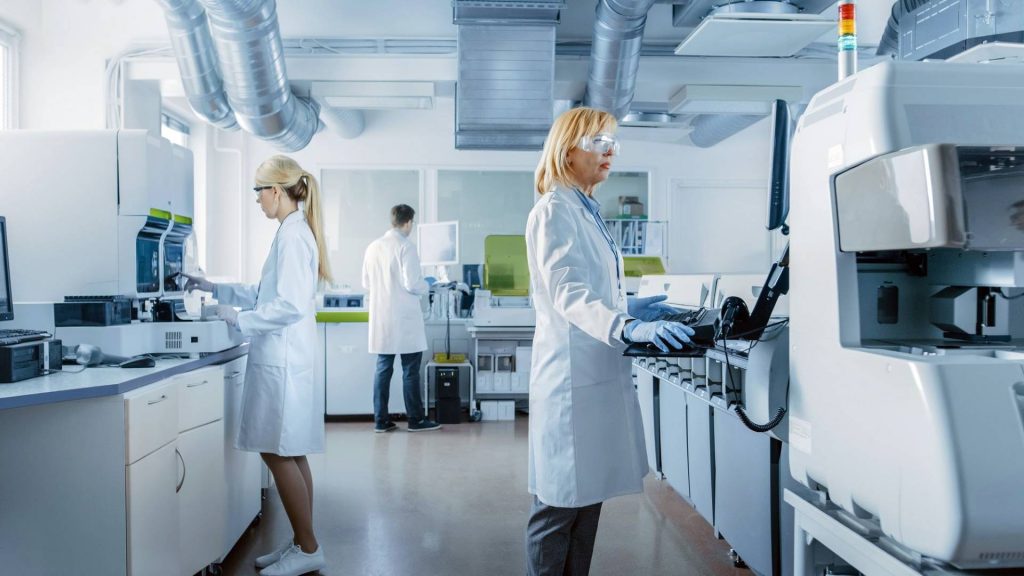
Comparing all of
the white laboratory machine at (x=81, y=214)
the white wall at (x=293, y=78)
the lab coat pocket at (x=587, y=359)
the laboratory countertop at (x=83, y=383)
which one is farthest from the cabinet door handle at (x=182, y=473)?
the white wall at (x=293, y=78)

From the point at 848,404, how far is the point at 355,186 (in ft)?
19.8

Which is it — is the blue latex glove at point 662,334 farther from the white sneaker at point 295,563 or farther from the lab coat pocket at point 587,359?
the white sneaker at point 295,563

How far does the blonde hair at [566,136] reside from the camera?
1810mm

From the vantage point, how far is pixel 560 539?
1809 mm

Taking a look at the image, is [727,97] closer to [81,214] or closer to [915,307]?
[915,307]

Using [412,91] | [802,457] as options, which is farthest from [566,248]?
[412,91]

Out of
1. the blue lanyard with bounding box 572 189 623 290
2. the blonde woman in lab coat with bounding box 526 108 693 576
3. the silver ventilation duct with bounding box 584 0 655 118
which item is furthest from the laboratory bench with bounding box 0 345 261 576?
the silver ventilation duct with bounding box 584 0 655 118

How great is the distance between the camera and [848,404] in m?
1.20

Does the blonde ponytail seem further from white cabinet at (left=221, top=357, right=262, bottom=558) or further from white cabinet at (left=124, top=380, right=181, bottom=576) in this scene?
white cabinet at (left=124, top=380, right=181, bottom=576)

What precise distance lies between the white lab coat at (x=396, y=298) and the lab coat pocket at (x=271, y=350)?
2.55m

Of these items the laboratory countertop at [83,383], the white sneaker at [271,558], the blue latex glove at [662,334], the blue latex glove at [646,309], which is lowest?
the white sneaker at [271,558]

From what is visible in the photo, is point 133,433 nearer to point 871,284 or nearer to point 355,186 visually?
point 871,284

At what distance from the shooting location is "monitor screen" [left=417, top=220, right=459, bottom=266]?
5.66 metres

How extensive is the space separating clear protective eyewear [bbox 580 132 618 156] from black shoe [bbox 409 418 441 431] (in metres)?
3.68
